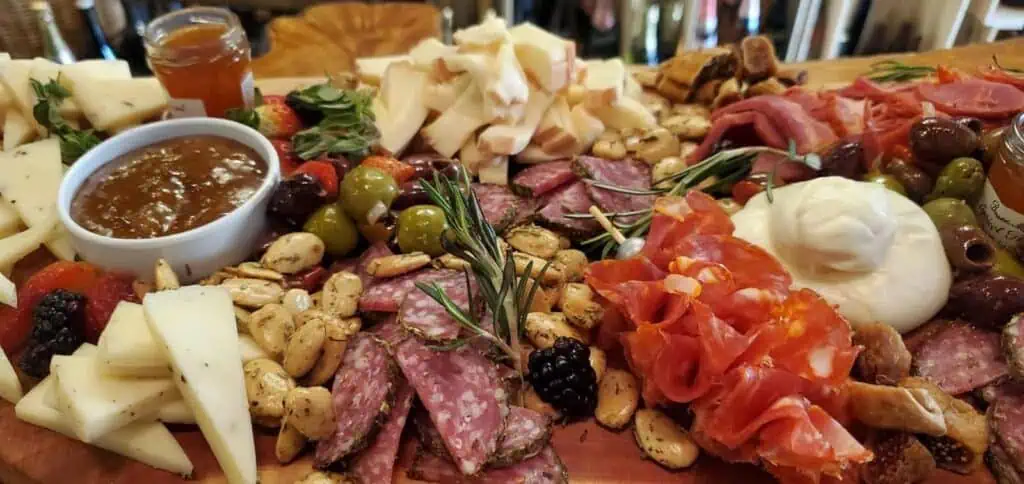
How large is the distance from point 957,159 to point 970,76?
18.7 inches

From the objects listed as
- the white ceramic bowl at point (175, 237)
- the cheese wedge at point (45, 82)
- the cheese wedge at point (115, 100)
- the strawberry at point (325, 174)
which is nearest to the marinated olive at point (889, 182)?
the strawberry at point (325, 174)

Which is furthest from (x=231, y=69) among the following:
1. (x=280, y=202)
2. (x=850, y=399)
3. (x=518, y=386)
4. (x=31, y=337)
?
(x=850, y=399)

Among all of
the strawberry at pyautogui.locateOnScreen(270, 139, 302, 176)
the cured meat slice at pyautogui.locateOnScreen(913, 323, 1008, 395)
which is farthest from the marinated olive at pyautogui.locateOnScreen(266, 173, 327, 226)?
the cured meat slice at pyautogui.locateOnScreen(913, 323, 1008, 395)

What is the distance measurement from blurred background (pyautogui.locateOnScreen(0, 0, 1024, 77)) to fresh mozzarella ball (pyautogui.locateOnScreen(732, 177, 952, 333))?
1638 mm

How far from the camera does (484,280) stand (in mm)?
1299

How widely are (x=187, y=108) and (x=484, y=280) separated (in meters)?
0.95

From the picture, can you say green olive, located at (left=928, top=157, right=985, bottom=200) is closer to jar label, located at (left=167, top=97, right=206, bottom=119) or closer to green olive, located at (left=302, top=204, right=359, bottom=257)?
green olive, located at (left=302, top=204, right=359, bottom=257)

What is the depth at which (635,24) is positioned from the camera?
3.44 m

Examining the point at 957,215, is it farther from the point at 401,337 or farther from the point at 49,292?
the point at 49,292

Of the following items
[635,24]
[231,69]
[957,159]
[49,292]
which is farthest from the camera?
[635,24]

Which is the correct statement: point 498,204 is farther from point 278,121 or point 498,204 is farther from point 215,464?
point 215,464

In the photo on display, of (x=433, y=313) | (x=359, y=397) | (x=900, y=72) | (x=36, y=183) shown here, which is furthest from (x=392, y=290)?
(x=900, y=72)

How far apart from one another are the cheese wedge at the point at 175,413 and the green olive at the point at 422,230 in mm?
478

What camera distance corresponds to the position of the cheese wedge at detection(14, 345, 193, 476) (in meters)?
1.26
